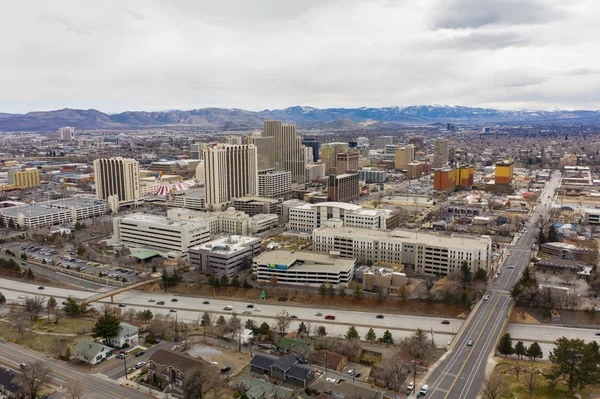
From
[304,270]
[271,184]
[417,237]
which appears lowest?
[304,270]

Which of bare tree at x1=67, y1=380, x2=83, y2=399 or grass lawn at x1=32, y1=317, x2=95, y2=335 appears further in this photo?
grass lawn at x1=32, y1=317, x2=95, y2=335

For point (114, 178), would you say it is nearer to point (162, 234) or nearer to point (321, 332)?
point (162, 234)

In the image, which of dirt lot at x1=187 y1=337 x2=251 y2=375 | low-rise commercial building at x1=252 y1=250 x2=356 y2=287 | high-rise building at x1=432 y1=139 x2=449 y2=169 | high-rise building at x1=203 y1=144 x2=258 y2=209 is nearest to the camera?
dirt lot at x1=187 y1=337 x2=251 y2=375

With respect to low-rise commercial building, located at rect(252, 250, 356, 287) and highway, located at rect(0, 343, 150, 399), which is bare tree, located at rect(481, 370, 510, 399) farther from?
low-rise commercial building, located at rect(252, 250, 356, 287)

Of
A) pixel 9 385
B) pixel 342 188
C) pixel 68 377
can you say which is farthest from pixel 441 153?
pixel 9 385

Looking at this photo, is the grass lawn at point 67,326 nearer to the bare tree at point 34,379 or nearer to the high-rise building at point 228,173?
the bare tree at point 34,379

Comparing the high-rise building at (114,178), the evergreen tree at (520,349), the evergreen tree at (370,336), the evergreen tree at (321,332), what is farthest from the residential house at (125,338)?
the high-rise building at (114,178)

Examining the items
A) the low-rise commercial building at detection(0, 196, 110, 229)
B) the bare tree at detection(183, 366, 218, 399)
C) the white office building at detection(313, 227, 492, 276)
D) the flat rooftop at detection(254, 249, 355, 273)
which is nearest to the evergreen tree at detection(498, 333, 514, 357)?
the white office building at detection(313, 227, 492, 276)
